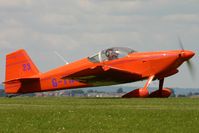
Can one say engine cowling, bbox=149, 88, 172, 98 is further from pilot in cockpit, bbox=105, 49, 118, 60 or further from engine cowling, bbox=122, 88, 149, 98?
pilot in cockpit, bbox=105, 49, 118, 60

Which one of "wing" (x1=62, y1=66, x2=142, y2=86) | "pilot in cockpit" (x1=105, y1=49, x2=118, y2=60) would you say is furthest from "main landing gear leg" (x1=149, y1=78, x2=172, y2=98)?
"pilot in cockpit" (x1=105, y1=49, x2=118, y2=60)

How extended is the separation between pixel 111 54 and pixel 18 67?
6.79 m

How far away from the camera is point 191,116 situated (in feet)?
47.8

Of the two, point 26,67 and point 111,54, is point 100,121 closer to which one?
point 111,54

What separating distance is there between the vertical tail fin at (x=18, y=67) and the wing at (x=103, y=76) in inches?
139

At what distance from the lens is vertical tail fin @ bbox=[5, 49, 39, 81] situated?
104ft

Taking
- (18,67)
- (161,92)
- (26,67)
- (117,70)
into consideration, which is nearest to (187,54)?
(161,92)

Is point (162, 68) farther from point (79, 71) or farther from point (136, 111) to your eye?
point (136, 111)

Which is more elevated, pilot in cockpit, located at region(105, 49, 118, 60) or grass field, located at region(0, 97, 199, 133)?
pilot in cockpit, located at region(105, 49, 118, 60)

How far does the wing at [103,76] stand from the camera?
89.2 ft

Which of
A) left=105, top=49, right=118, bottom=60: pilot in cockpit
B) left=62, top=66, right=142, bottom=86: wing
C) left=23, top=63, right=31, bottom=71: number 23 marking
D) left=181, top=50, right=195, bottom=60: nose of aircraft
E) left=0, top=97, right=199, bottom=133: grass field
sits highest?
left=23, top=63, right=31, bottom=71: number 23 marking

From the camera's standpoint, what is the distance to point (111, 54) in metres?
27.7

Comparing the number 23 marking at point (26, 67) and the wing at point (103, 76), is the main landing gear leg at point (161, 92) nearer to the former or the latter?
the wing at point (103, 76)

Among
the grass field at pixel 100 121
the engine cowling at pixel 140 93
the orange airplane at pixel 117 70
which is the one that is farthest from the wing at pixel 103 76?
the grass field at pixel 100 121
